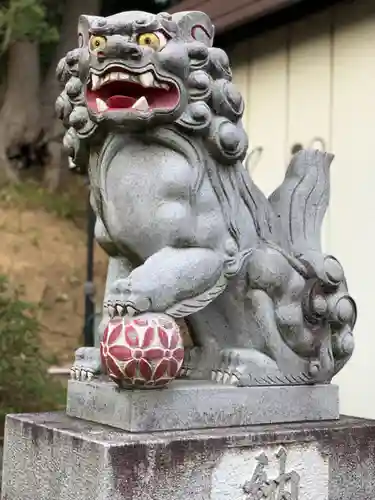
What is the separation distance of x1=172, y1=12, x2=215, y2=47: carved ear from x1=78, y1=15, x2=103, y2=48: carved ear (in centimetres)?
22

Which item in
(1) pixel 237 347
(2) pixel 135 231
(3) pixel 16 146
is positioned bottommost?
(1) pixel 237 347

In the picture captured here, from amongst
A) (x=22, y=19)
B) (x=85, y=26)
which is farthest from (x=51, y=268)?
(x=85, y=26)

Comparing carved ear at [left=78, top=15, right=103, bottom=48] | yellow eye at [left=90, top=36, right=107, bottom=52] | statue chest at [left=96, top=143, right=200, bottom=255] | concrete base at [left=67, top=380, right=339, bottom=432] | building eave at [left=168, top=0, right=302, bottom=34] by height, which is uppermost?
building eave at [left=168, top=0, right=302, bottom=34]

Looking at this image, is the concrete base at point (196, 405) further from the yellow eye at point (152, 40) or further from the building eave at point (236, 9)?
the building eave at point (236, 9)

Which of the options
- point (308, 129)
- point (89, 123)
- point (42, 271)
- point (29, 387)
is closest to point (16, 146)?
point (42, 271)

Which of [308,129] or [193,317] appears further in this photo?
[308,129]

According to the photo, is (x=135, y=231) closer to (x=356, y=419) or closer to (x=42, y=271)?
(x=356, y=419)

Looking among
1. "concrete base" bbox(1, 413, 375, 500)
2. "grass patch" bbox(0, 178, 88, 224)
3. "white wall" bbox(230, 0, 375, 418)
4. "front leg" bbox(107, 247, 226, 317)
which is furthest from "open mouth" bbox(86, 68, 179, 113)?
"grass patch" bbox(0, 178, 88, 224)

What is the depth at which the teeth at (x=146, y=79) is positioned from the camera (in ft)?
6.95

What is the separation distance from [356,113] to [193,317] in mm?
2059

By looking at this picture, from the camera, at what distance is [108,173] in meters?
2.22

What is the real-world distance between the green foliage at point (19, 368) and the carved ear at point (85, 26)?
133 inches

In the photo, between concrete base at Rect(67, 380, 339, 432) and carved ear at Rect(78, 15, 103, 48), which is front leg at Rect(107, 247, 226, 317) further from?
carved ear at Rect(78, 15, 103, 48)

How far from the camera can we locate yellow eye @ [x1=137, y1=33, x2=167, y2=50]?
213 centimetres
